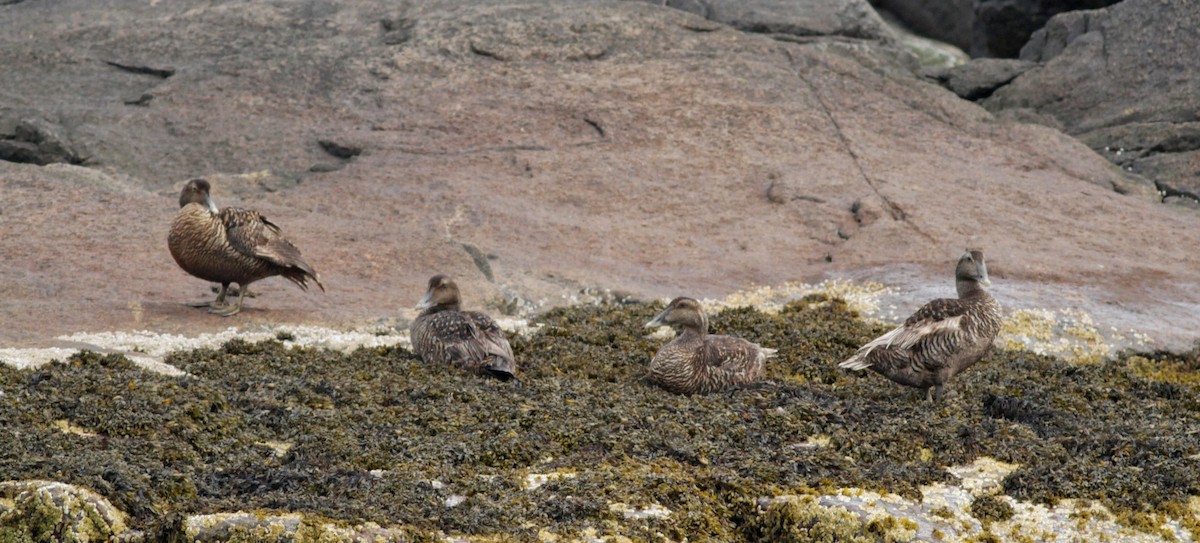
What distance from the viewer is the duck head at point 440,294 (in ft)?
39.6

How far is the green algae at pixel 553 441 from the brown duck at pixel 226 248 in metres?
1.71

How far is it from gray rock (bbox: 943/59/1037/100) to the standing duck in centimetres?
1247

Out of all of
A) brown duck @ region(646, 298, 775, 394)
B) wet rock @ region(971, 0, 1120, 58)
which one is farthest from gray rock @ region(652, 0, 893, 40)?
brown duck @ region(646, 298, 775, 394)

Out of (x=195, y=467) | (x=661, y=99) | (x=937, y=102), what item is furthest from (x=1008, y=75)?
(x=195, y=467)

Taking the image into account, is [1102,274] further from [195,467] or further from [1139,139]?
[195,467]

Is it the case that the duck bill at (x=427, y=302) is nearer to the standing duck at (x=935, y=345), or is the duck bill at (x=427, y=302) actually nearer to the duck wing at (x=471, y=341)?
the duck wing at (x=471, y=341)

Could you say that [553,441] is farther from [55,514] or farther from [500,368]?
[55,514]

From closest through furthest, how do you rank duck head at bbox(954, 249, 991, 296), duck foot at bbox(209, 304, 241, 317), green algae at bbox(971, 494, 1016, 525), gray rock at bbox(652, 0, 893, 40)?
green algae at bbox(971, 494, 1016, 525) → duck head at bbox(954, 249, 991, 296) → duck foot at bbox(209, 304, 241, 317) → gray rock at bbox(652, 0, 893, 40)

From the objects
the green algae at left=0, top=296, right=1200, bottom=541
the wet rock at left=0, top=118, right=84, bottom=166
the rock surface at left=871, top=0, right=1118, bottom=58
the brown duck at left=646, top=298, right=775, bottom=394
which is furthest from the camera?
the rock surface at left=871, top=0, right=1118, bottom=58

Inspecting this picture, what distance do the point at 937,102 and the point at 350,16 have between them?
8748 millimetres

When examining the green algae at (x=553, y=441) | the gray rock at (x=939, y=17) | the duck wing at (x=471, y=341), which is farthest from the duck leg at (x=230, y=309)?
the gray rock at (x=939, y=17)

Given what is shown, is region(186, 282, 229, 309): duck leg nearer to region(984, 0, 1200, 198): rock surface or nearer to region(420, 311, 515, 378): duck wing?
region(420, 311, 515, 378): duck wing

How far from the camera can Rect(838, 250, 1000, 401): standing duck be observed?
32.5 feet

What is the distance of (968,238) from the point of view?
1614 cm
